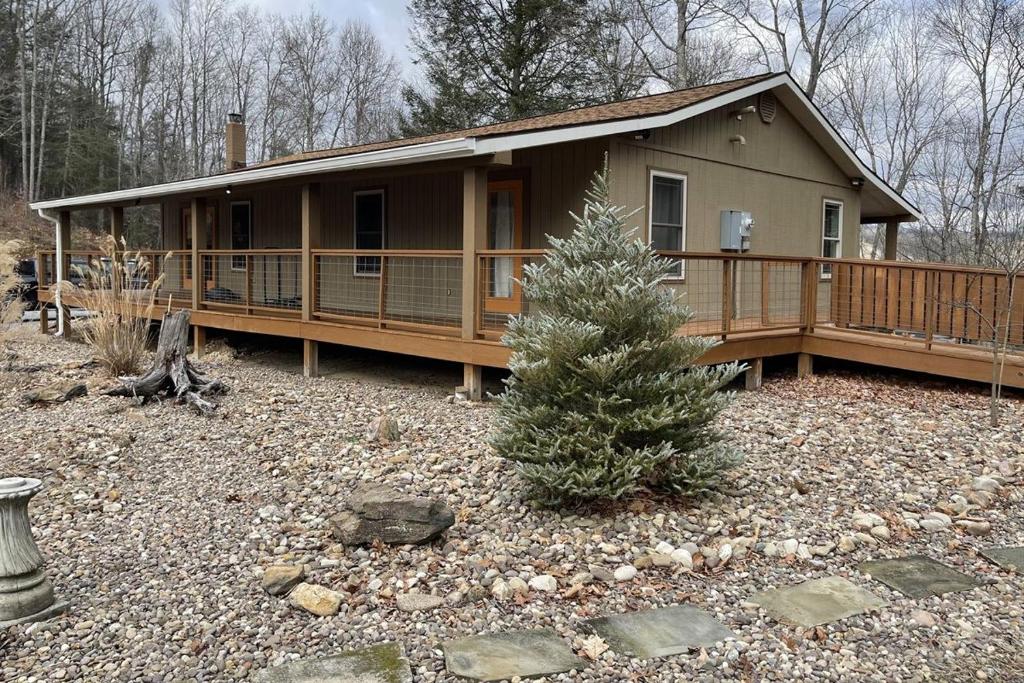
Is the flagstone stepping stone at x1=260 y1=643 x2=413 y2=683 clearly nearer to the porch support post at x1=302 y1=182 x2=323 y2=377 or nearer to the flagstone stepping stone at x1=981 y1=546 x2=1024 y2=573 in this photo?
the flagstone stepping stone at x1=981 y1=546 x2=1024 y2=573

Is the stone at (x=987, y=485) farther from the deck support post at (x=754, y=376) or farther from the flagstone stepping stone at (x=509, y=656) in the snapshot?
the deck support post at (x=754, y=376)

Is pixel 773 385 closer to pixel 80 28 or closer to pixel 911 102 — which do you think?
pixel 911 102

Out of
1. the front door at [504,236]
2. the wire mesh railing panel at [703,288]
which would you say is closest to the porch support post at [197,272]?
the front door at [504,236]

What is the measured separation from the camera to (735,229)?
1041 centimetres

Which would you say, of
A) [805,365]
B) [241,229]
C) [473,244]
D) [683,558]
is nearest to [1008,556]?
[683,558]

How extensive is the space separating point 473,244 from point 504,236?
2.33 m

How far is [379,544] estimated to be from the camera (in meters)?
4.14

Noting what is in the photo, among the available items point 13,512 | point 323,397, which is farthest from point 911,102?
point 13,512

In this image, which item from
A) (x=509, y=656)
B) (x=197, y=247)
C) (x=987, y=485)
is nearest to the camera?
(x=509, y=656)

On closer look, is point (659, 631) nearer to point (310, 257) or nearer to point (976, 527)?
point (976, 527)

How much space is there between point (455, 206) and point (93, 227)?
25498 millimetres

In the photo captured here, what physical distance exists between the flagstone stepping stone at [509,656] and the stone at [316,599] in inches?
24.7

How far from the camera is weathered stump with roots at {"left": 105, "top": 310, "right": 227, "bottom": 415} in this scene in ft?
24.6

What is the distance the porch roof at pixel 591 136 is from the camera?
756 centimetres
